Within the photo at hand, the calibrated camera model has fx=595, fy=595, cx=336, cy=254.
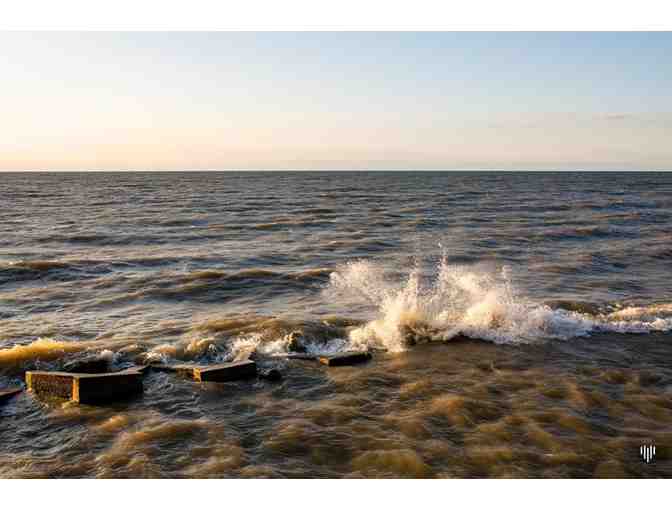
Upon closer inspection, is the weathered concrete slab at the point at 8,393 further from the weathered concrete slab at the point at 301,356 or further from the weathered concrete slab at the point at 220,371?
the weathered concrete slab at the point at 301,356

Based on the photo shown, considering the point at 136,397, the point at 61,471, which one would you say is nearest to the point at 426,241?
the point at 136,397

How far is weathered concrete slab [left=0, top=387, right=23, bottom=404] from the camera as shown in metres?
7.61

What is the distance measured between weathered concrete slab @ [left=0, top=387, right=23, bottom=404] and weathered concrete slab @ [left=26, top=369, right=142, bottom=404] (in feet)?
0.48

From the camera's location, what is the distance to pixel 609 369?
8656 mm

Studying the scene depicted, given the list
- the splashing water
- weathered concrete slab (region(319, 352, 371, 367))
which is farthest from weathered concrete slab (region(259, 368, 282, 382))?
the splashing water

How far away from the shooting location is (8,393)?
7.74m

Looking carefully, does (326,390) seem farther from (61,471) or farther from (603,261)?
(603,261)

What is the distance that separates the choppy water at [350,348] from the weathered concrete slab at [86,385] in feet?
0.74

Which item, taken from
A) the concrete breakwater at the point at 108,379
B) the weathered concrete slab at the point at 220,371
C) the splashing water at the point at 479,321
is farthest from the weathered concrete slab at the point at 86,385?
the splashing water at the point at 479,321

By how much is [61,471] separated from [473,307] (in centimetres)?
760

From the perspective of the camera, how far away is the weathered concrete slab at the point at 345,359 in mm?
8992

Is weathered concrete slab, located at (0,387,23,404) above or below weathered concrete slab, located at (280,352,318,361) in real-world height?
below

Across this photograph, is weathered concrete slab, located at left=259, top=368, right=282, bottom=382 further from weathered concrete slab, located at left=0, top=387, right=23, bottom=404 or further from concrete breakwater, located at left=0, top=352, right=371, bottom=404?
weathered concrete slab, located at left=0, top=387, right=23, bottom=404

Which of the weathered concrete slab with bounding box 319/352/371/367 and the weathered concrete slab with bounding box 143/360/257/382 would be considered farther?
the weathered concrete slab with bounding box 319/352/371/367
